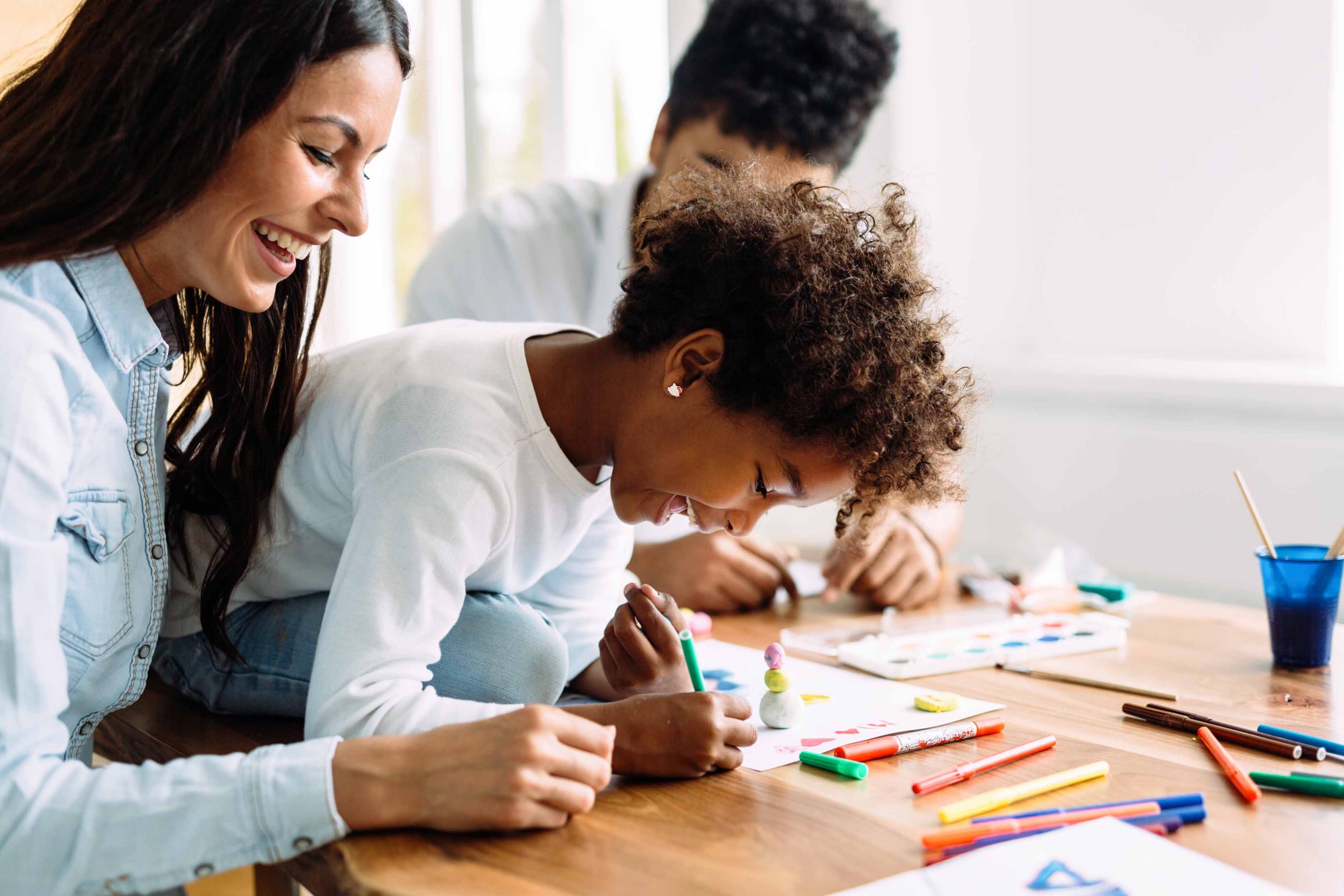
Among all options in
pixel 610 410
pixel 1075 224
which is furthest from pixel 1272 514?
pixel 610 410

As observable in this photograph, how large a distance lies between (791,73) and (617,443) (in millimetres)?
818

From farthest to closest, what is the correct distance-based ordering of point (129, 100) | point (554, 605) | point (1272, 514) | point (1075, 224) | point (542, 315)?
point (1075, 224)
point (542, 315)
point (1272, 514)
point (554, 605)
point (129, 100)

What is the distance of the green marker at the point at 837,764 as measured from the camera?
0.88 m

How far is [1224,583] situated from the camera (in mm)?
1870

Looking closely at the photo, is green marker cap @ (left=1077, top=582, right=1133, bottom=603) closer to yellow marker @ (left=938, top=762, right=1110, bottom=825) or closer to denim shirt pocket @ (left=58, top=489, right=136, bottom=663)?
yellow marker @ (left=938, top=762, right=1110, bottom=825)

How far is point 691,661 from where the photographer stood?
105cm

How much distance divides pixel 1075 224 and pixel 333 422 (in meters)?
1.60

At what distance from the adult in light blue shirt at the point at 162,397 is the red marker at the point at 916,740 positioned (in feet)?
0.74

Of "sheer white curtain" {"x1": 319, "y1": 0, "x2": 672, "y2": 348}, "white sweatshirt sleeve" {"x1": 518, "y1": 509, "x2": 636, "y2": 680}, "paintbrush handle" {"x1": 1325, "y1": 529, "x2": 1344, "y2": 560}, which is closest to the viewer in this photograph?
"paintbrush handle" {"x1": 1325, "y1": 529, "x2": 1344, "y2": 560}

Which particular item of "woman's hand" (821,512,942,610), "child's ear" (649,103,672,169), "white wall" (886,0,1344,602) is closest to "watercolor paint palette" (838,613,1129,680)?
"woman's hand" (821,512,942,610)

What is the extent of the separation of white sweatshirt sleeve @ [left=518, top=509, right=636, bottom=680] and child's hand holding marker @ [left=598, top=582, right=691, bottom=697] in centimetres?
17

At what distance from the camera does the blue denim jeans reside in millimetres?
1039

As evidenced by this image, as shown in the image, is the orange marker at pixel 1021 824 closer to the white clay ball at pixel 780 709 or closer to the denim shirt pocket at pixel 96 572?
the white clay ball at pixel 780 709

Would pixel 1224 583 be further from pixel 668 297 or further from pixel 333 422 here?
pixel 333 422
